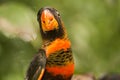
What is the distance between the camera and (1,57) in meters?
3.65

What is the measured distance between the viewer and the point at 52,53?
2094 mm

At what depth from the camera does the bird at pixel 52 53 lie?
2.09 metres

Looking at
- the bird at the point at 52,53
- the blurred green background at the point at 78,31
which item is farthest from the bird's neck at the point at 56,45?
the blurred green background at the point at 78,31

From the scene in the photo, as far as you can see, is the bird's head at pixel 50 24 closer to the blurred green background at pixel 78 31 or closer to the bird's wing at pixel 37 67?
the bird's wing at pixel 37 67

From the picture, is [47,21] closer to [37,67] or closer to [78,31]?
[37,67]

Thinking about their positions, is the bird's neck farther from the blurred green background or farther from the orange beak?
the blurred green background

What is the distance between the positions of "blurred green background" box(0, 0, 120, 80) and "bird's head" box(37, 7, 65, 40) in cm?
142

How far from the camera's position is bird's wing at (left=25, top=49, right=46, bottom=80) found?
2.09 metres

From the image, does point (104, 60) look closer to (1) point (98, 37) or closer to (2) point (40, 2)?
(1) point (98, 37)

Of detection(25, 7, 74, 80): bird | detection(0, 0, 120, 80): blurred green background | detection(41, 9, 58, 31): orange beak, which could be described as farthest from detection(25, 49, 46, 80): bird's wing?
detection(0, 0, 120, 80): blurred green background

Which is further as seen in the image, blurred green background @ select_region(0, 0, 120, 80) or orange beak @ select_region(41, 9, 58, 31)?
blurred green background @ select_region(0, 0, 120, 80)

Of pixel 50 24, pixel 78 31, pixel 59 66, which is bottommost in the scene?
pixel 78 31

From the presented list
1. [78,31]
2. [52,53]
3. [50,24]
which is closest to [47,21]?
[50,24]

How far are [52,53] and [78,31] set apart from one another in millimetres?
2812
